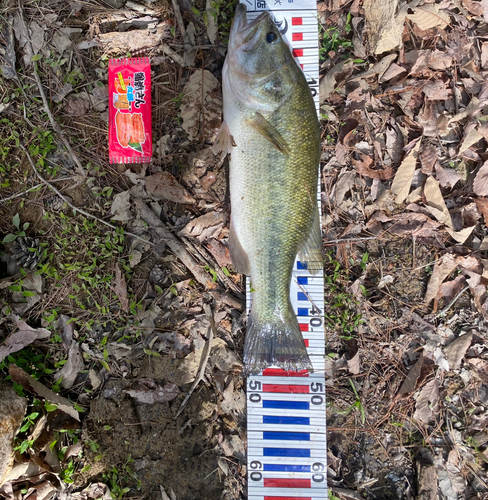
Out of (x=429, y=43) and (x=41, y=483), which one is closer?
(x=41, y=483)

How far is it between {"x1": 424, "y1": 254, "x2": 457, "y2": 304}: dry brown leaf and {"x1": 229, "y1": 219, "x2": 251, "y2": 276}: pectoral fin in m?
1.82

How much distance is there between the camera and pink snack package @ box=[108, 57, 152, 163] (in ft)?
11.2

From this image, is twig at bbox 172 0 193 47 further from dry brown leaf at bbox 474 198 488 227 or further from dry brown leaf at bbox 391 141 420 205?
dry brown leaf at bbox 474 198 488 227

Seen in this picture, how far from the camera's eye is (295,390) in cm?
339

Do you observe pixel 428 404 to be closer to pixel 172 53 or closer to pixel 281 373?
pixel 281 373

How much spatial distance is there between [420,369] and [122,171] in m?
3.47

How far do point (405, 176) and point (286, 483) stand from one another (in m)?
3.12

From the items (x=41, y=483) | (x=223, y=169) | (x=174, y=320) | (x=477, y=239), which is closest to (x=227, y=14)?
(x=223, y=169)

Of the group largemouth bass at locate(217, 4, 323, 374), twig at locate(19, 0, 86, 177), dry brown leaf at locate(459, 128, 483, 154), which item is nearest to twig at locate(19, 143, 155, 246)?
twig at locate(19, 0, 86, 177)

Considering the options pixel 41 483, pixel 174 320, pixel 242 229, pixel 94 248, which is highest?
pixel 242 229

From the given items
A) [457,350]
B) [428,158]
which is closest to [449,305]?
[457,350]

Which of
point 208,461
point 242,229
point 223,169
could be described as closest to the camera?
point 242,229

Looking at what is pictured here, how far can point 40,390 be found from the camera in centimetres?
326

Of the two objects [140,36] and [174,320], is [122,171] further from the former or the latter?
[174,320]
